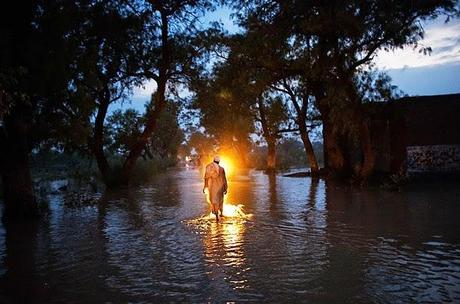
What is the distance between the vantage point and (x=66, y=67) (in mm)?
16719

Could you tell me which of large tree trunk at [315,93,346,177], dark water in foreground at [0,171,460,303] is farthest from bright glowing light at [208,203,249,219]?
large tree trunk at [315,93,346,177]

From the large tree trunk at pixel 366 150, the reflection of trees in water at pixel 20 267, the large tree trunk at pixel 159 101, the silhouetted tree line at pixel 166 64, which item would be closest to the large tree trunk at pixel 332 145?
the silhouetted tree line at pixel 166 64

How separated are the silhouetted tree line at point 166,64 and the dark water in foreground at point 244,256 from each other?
3539 mm

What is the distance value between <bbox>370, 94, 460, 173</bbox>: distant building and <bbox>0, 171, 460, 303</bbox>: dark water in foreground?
10.4 meters

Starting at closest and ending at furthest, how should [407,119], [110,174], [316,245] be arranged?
[316,245] → [407,119] → [110,174]

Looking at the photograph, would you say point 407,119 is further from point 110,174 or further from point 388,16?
point 110,174

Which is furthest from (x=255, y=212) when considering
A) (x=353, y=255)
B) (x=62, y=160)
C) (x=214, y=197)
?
(x=62, y=160)

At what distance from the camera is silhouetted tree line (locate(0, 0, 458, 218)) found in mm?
15867

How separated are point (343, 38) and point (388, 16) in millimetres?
2670

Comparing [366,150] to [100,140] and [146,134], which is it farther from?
[100,140]

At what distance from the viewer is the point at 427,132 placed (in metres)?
28.1

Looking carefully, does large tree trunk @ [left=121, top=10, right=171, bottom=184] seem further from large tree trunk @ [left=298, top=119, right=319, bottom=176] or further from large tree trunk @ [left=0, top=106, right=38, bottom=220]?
large tree trunk @ [left=0, top=106, right=38, bottom=220]

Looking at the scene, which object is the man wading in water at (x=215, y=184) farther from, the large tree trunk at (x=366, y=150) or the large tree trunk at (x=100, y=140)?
the large tree trunk at (x=100, y=140)

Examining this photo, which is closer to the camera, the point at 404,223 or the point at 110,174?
the point at 404,223
